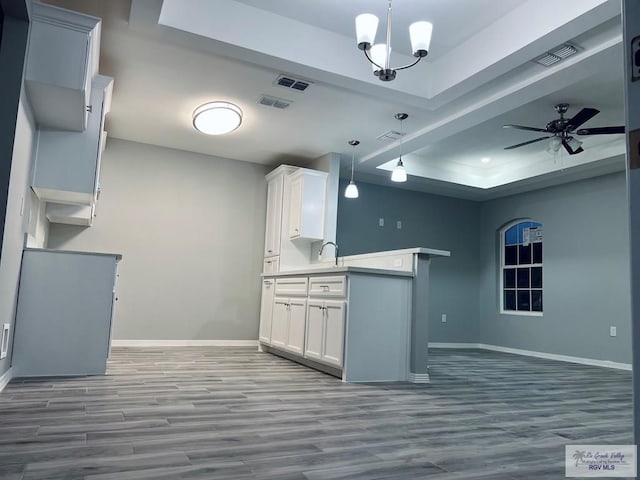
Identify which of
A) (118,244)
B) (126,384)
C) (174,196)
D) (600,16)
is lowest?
(126,384)

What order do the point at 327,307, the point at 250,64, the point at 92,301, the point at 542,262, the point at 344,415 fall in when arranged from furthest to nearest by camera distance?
the point at 542,262 < the point at 327,307 < the point at 250,64 < the point at 92,301 < the point at 344,415

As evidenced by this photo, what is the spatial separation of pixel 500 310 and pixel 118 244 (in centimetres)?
575

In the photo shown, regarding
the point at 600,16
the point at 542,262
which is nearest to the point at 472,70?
the point at 600,16

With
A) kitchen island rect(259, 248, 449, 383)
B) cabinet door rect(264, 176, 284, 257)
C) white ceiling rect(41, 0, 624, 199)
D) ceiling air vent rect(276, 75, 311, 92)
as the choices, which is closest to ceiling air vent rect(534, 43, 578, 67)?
white ceiling rect(41, 0, 624, 199)

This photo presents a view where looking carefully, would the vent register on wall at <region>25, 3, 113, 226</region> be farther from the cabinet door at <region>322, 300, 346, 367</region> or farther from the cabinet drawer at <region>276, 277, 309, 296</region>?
the cabinet door at <region>322, 300, 346, 367</region>

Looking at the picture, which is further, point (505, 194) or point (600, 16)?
point (505, 194)

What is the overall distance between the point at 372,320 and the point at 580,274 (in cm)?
395

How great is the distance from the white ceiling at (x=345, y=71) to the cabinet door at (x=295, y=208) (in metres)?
0.47

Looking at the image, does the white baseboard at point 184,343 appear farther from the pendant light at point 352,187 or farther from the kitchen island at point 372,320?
the pendant light at point 352,187

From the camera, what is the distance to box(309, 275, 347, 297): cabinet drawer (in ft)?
13.2

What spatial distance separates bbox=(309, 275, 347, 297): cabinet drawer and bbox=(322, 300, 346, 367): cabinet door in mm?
84

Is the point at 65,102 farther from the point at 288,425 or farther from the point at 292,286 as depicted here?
the point at 292,286

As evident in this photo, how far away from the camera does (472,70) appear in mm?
3797

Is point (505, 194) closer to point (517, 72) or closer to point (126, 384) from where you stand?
point (517, 72)
